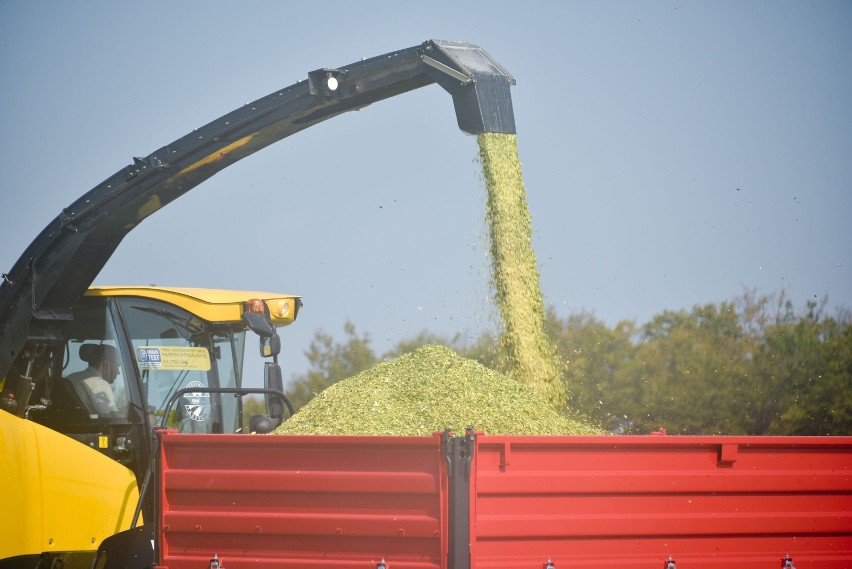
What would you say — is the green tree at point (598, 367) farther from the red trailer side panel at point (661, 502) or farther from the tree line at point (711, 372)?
the red trailer side panel at point (661, 502)

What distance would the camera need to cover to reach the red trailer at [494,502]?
5395mm

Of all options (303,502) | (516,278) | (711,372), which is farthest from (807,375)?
(303,502)

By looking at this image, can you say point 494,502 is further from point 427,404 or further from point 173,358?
point 173,358

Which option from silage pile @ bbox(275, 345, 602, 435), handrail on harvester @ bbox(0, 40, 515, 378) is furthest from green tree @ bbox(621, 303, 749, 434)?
handrail on harvester @ bbox(0, 40, 515, 378)

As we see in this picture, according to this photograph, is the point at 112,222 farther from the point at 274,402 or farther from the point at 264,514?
the point at 264,514

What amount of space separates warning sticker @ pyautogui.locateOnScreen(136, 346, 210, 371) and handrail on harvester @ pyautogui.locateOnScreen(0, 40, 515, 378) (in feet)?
1.91

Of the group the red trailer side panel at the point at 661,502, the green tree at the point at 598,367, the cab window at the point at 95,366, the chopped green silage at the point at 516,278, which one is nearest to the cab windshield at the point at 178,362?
Result: the cab window at the point at 95,366

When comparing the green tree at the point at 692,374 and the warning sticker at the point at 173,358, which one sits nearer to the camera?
the warning sticker at the point at 173,358

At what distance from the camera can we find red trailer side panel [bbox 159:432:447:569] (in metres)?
5.40

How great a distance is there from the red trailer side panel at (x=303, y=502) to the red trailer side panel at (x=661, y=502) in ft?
0.96

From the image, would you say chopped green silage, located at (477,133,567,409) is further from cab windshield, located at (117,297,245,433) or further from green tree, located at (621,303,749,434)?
green tree, located at (621,303,749,434)

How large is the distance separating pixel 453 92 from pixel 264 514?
2.93 metres

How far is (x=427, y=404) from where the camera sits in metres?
7.49

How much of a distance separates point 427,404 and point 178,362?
174 cm
